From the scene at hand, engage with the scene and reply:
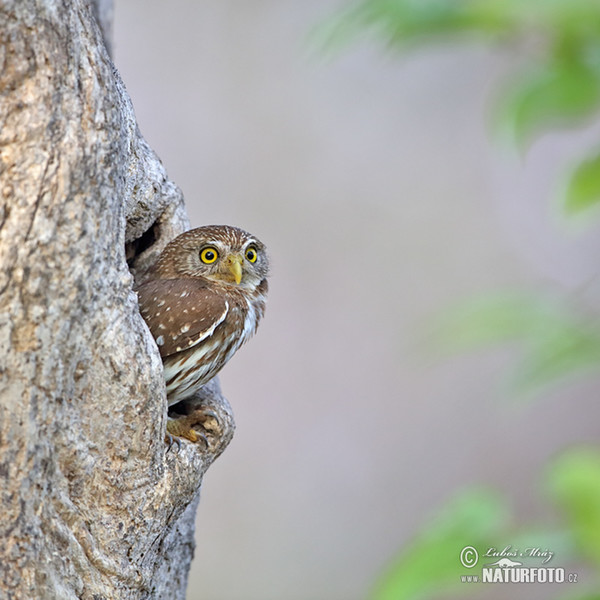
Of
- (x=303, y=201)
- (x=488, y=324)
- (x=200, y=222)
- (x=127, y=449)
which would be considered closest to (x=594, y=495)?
(x=488, y=324)

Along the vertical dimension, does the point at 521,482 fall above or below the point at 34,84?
above

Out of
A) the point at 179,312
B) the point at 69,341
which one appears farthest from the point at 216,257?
the point at 69,341

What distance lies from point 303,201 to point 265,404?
6.30 ft

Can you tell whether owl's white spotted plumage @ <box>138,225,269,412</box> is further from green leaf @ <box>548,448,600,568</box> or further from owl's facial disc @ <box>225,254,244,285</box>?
green leaf @ <box>548,448,600,568</box>

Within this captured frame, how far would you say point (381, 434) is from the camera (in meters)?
7.91

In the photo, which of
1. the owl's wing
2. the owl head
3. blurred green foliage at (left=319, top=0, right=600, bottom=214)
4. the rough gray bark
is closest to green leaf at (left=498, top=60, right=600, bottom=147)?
blurred green foliage at (left=319, top=0, right=600, bottom=214)

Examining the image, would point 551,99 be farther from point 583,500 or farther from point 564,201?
point 583,500

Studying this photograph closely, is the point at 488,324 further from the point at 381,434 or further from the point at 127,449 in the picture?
the point at 381,434

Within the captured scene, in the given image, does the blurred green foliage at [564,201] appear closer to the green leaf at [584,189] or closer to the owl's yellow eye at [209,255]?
the green leaf at [584,189]

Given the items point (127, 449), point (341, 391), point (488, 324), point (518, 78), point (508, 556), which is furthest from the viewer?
point (341, 391)

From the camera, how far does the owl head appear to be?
3203 mm

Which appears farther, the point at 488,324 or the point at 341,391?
the point at 341,391

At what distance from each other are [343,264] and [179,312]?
5182 mm

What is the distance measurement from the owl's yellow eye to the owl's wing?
206 millimetres
